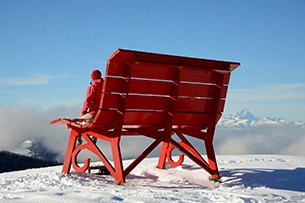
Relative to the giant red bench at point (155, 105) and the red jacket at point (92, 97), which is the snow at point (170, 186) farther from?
the red jacket at point (92, 97)

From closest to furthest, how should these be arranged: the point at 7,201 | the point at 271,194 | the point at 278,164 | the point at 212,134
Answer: the point at 7,201 → the point at 271,194 → the point at 212,134 → the point at 278,164

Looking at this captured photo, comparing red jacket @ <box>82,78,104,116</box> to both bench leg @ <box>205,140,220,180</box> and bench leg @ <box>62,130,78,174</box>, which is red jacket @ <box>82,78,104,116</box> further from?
bench leg @ <box>205,140,220,180</box>

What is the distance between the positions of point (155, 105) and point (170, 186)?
1.08m

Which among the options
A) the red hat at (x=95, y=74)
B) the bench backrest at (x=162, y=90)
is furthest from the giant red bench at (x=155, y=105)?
the red hat at (x=95, y=74)

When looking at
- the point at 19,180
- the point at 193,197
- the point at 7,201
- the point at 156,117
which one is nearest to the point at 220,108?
the point at 156,117

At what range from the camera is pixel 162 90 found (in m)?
6.05

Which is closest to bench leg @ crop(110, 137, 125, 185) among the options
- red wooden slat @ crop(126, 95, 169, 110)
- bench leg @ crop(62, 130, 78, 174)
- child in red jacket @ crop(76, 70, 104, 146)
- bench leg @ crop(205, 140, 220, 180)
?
red wooden slat @ crop(126, 95, 169, 110)

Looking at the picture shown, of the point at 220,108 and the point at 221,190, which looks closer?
the point at 221,190

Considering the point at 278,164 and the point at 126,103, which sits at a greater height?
the point at 126,103

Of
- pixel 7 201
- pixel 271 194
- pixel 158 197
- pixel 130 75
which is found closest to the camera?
pixel 7 201

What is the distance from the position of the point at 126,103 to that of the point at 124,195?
57.0 inches

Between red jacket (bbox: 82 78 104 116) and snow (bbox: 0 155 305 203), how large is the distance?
909 millimetres

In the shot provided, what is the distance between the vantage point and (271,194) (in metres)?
5.21

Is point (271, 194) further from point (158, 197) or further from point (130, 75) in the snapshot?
point (130, 75)
